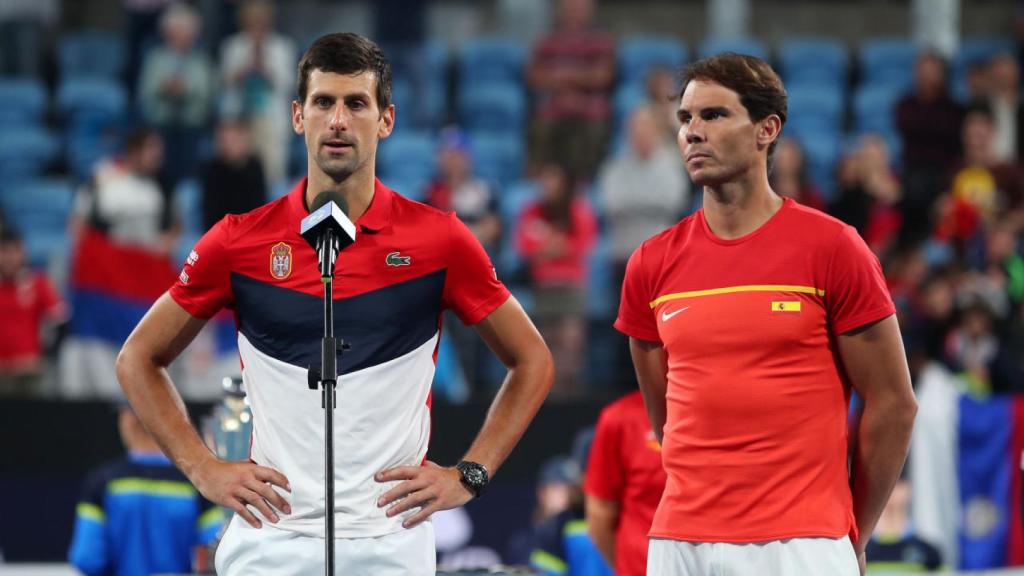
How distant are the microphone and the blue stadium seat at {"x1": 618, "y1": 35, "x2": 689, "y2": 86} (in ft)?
38.0

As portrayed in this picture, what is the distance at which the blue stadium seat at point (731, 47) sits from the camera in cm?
1530

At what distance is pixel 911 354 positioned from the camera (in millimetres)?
10227

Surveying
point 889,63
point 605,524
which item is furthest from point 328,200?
point 889,63

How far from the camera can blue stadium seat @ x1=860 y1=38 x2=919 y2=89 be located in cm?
1580

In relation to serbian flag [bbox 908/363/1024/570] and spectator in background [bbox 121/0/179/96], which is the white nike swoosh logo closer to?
serbian flag [bbox 908/363/1024/570]

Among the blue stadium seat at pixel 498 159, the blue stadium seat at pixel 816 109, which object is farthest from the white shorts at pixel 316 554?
the blue stadium seat at pixel 816 109

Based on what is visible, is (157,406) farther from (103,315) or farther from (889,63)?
→ (889,63)

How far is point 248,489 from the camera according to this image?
401 centimetres

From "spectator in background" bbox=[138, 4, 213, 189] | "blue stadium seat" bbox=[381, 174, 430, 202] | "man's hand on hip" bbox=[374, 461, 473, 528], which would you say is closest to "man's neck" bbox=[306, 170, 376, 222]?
"man's hand on hip" bbox=[374, 461, 473, 528]

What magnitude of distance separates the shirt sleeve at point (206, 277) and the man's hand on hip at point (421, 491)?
0.67 m

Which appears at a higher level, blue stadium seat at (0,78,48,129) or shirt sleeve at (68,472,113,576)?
blue stadium seat at (0,78,48,129)

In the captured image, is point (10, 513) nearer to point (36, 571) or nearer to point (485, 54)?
point (36, 571)

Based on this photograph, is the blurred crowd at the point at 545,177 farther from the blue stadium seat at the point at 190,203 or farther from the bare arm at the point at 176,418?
the bare arm at the point at 176,418

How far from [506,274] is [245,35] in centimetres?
386
